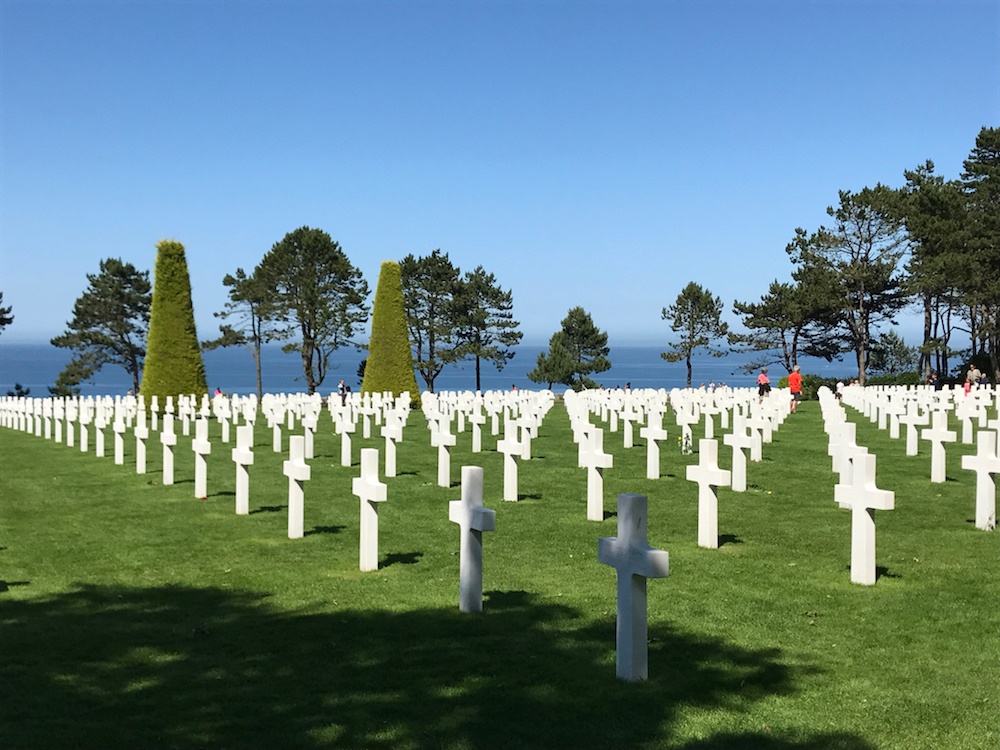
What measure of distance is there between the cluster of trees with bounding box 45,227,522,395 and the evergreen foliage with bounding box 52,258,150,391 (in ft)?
0.20

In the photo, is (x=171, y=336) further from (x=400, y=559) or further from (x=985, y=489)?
(x=985, y=489)

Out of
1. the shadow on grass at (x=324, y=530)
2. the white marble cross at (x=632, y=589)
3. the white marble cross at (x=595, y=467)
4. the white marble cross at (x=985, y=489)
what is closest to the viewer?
the white marble cross at (x=632, y=589)

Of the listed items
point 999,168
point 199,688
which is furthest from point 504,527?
point 999,168

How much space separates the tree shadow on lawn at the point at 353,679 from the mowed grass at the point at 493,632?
21 mm

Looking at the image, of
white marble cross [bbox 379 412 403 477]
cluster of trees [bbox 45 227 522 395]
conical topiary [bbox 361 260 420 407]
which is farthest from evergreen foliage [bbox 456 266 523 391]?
white marble cross [bbox 379 412 403 477]

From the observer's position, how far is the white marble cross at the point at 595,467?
11.7m

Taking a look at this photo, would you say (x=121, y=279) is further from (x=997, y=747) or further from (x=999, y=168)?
(x=997, y=747)

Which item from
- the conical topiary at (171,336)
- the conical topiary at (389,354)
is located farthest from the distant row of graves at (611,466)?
the conical topiary at (389,354)

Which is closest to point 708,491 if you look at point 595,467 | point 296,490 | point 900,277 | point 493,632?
point 595,467

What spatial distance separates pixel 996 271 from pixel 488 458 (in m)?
34.1

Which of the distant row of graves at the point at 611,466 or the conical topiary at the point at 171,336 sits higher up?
the conical topiary at the point at 171,336

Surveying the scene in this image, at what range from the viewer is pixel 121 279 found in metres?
63.3

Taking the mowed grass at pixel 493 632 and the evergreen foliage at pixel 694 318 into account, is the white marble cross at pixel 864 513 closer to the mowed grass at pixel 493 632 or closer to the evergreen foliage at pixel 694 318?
the mowed grass at pixel 493 632

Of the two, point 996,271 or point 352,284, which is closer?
point 996,271
